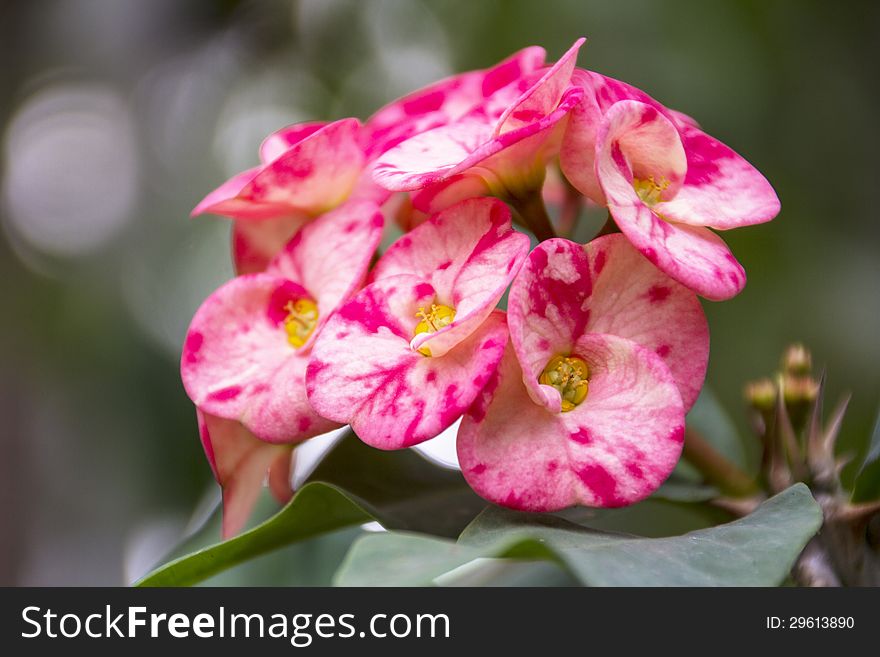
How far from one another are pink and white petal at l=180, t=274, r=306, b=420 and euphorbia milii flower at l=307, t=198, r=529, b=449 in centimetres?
9

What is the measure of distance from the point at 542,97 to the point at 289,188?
0.22 meters

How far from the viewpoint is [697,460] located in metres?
0.75

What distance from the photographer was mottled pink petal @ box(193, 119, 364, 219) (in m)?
0.66

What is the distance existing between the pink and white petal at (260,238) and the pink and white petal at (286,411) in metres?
0.15

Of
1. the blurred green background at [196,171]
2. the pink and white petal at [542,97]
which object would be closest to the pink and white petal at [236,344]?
the pink and white petal at [542,97]

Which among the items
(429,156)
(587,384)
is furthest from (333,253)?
(587,384)

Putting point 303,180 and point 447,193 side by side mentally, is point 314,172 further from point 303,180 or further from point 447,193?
point 447,193

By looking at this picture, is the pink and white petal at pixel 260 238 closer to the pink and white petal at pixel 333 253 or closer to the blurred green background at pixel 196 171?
the pink and white petal at pixel 333 253

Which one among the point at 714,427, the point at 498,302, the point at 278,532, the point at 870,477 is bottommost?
the point at 714,427

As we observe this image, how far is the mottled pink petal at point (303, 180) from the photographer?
0.66 m

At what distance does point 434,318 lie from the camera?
569 mm

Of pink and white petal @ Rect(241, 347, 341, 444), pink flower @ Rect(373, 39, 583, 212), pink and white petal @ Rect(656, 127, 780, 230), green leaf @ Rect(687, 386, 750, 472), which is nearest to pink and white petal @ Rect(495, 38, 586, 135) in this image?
pink flower @ Rect(373, 39, 583, 212)

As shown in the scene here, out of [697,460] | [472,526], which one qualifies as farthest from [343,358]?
[697,460]

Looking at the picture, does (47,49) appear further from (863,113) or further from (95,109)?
(863,113)
